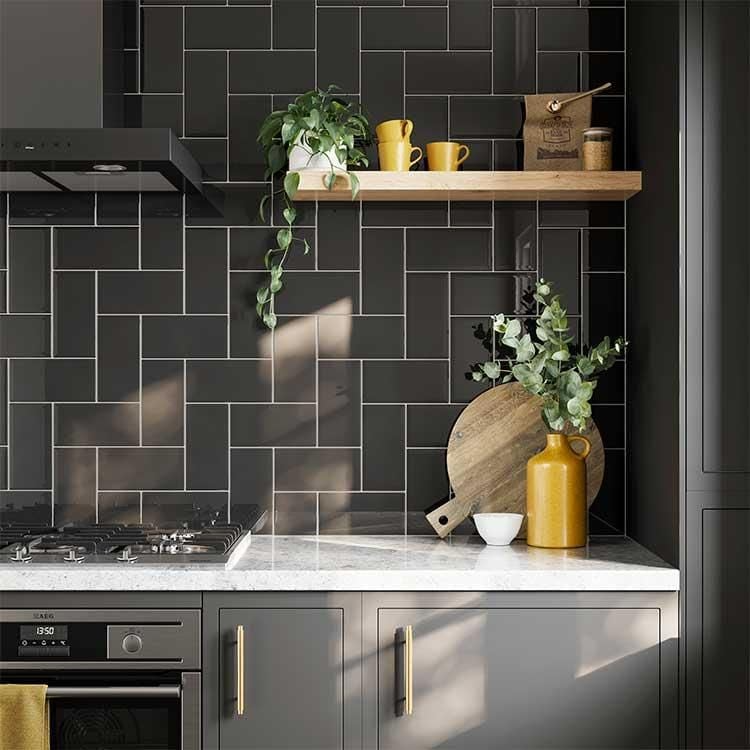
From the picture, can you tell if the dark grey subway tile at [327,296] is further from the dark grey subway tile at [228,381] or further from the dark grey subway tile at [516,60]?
the dark grey subway tile at [516,60]

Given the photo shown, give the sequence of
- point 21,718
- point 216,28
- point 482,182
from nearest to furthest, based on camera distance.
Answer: point 21,718 → point 482,182 → point 216,28

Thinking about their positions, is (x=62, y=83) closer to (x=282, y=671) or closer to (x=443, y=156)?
(x=443, y=156)

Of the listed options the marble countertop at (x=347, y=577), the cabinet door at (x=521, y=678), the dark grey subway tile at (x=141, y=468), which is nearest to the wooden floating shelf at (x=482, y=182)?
the dark grey subway tile at (x=141, y=468)

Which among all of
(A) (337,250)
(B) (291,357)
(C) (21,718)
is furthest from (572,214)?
(C) (21,718)

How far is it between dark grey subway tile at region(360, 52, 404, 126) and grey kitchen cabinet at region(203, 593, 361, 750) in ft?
4.57

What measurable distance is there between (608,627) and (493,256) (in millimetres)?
1093

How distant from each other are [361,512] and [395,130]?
1.07 m

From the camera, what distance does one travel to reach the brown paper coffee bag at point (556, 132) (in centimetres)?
262

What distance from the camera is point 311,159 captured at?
2.45 meters

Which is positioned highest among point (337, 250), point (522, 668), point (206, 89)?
point (206, 89)

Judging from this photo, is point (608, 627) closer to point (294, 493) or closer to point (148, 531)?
point (294, 493)

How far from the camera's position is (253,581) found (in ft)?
6.93

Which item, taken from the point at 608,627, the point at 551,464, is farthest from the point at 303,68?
the point at 608,627

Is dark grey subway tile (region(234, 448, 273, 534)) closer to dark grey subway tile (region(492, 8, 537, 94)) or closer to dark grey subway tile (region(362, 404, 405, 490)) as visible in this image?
dark grey subway tile (region(362, 404, 405, 490))
